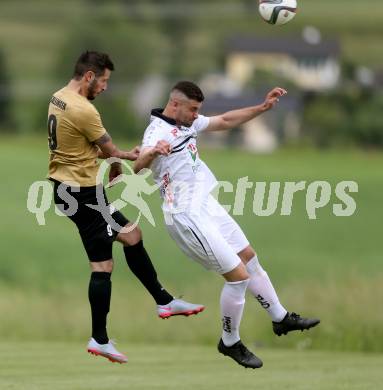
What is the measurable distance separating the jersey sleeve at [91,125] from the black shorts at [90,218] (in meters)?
0.54

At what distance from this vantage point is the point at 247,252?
41.7ft

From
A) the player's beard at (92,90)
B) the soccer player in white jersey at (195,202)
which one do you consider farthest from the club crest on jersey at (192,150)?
the player's beard at (92,90)

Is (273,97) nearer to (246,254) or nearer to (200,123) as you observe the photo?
(200,123)

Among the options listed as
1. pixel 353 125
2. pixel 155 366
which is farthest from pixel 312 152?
pixel 155 366

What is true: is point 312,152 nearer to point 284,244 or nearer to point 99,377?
point 284,244

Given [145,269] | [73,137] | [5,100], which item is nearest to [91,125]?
[73,137]

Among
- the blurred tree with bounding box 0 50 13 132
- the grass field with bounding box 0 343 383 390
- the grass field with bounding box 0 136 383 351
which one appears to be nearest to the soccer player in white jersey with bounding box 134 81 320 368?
the grass field with bounding box 0 343 383 390

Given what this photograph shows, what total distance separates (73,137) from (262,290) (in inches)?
96.5

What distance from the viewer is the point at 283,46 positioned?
8019 cm

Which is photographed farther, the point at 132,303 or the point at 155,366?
the point at 132,303

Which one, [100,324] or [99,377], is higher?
[100,324]

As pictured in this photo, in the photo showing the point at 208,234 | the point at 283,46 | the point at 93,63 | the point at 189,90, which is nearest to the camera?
the point at 93,63

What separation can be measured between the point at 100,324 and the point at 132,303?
32.5 feet

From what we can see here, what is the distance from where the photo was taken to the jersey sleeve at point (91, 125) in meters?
11.9
